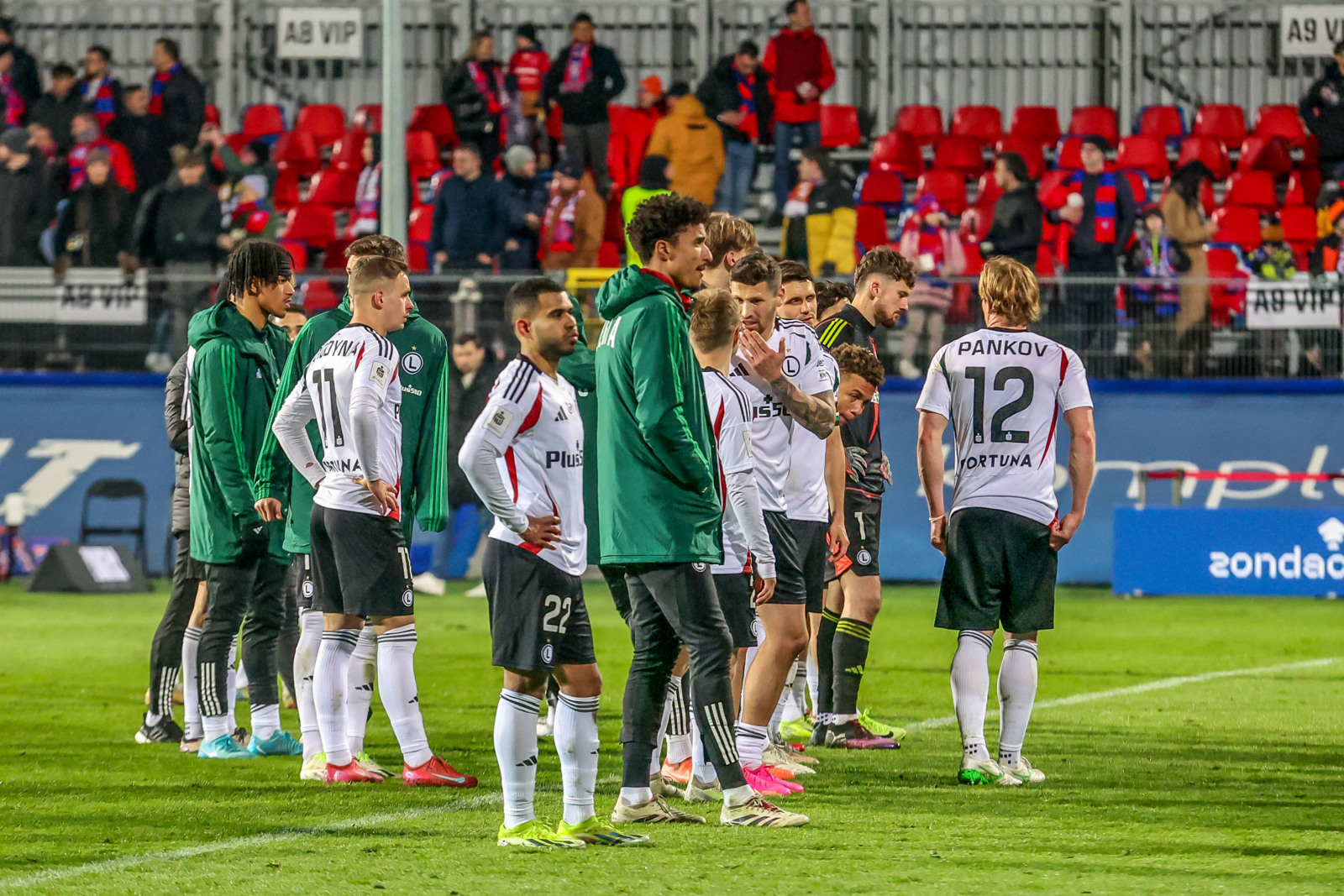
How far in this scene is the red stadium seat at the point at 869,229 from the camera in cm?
2002

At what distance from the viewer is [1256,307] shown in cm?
1709

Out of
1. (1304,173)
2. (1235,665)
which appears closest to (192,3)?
(1304,173)

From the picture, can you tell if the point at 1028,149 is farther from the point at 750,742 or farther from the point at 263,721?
the point at 750,742

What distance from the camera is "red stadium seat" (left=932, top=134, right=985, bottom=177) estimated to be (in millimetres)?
22109

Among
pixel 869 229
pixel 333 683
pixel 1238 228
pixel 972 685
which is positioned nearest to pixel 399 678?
pixel 333 683

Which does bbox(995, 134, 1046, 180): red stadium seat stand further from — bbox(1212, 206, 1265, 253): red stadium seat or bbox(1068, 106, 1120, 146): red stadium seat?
bbox(1212, 206, 1265, 253): red stadium seat

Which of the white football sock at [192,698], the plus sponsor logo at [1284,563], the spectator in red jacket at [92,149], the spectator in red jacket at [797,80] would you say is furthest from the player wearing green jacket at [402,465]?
the spectator in red jacket at [797,80]

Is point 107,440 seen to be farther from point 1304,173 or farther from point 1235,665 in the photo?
point 1304,173

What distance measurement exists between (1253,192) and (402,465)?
15.7 meters

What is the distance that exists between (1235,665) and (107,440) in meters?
11.5

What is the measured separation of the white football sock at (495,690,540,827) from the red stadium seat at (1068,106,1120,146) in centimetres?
1802

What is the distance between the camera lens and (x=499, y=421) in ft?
19.1

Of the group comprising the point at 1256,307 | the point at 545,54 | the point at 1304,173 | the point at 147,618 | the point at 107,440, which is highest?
the point at 545,54

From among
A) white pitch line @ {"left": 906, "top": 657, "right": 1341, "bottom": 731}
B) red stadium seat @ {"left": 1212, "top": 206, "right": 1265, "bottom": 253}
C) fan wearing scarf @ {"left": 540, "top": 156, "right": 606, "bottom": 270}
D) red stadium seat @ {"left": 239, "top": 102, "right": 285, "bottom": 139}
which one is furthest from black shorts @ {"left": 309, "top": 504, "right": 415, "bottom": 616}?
red stadium seat @ {"left": 239, "top": 102, "right": 285, "bottom": 139}
